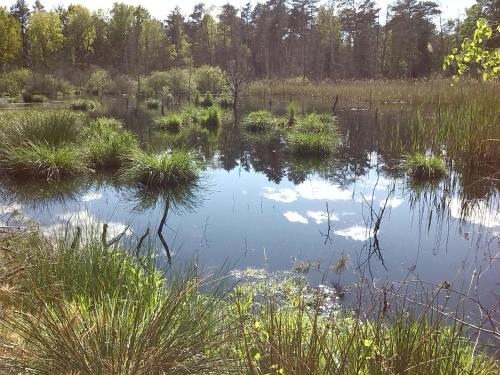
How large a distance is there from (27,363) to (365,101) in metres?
26.7

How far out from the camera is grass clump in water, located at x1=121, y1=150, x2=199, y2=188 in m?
8.13

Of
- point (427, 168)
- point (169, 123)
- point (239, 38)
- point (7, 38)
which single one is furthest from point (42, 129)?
point (239, 38)

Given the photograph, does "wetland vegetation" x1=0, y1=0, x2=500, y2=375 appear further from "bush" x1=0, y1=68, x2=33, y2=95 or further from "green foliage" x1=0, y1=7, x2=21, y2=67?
"green foliage" x1=0, y1=7, x2=21, y2=67

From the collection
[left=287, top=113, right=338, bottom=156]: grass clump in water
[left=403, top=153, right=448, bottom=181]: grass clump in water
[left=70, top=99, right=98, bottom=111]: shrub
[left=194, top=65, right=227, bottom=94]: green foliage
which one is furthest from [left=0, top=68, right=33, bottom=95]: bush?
[left=403, top=153, right=448, bottom=181]: grass clump in water

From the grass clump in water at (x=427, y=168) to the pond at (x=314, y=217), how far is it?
223 mm

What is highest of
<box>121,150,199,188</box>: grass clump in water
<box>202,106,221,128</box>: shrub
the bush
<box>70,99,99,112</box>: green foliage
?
the bush

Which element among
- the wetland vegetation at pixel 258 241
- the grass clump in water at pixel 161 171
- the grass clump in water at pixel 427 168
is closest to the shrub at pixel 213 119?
the wetland vegetation at pixel 258 241

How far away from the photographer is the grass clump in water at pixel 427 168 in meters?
8.31

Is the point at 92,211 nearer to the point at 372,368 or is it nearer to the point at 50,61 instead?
the point at 372,368

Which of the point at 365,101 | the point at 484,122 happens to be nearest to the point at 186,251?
the point at 484,122

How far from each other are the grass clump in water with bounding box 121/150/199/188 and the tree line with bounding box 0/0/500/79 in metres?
36.7

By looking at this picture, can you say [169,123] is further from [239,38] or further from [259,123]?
[239,38]

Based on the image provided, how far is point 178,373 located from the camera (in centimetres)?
196

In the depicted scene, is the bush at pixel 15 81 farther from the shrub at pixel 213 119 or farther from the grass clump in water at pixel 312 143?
the grass clump in water at pixel 312 143
